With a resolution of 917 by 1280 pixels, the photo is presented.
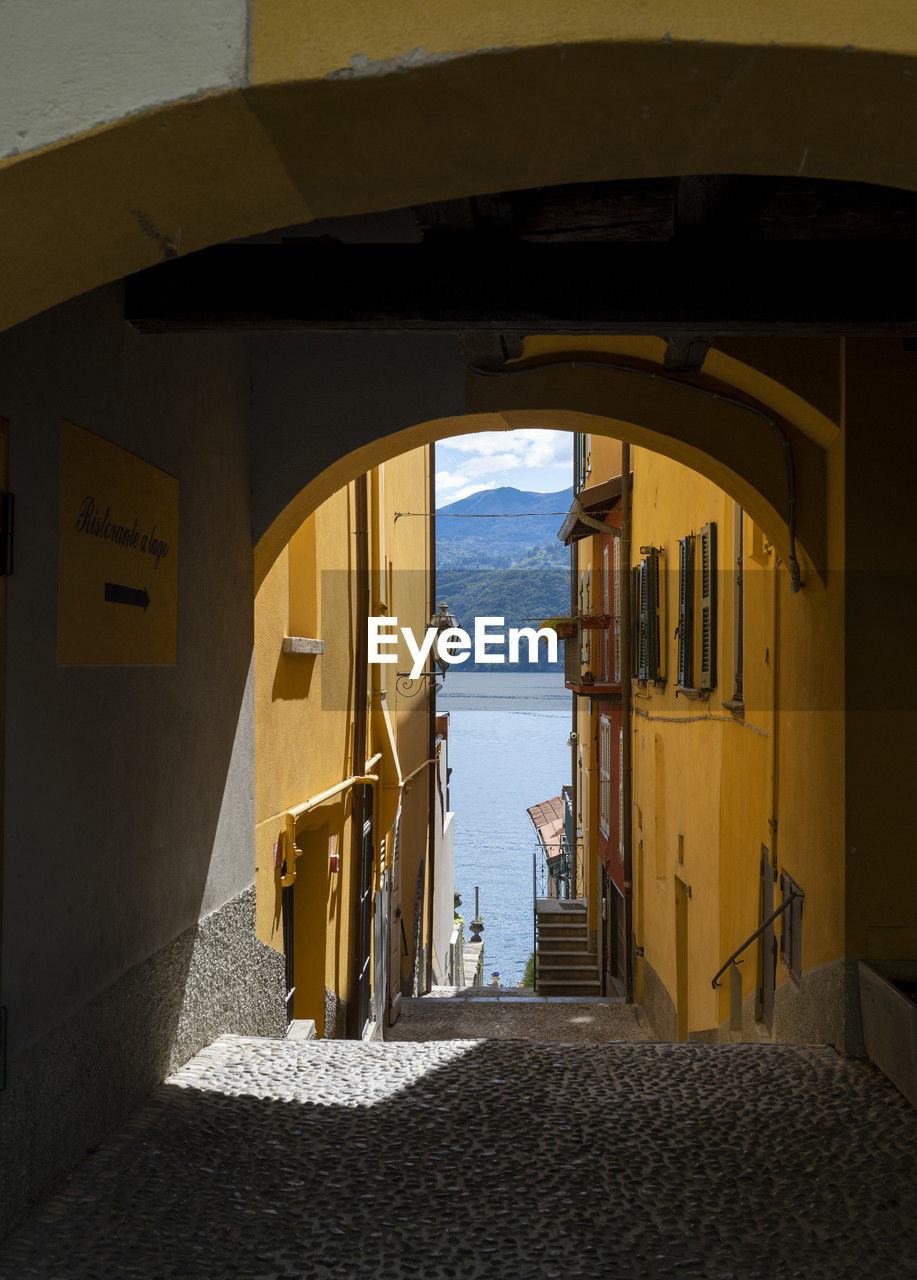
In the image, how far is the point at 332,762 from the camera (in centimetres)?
856

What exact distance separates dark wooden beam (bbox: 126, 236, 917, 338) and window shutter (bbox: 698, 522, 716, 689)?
4404 mm

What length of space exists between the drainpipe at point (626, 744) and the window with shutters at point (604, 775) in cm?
218

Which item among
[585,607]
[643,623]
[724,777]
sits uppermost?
[585,607]

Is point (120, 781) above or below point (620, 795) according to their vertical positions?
above

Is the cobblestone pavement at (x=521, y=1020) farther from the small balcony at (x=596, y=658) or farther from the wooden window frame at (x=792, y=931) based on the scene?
the wooden window frame at (x=792, y=931)

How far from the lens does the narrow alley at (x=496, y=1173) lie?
2992 mm

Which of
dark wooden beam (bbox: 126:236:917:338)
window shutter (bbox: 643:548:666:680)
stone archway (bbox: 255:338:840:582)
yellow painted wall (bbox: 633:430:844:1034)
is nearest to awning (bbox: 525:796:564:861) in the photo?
yellow painted wall (bbox: 633:430:844:1034)

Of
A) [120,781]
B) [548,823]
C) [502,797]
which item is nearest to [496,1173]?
[120,781]

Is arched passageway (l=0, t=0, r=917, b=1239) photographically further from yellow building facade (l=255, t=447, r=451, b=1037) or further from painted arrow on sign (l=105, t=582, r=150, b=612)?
yellow building facade (l=255, t=447, r=451, b=1037)

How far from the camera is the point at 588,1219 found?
3.24 meters

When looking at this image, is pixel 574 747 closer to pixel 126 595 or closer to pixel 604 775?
pixel 604 775

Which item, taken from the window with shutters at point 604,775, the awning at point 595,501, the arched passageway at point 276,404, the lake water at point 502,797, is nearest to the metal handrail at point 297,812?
the arched passageway at point 276,404

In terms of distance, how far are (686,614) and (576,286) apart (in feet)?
19.0

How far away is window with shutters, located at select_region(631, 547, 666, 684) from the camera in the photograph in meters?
10.5
